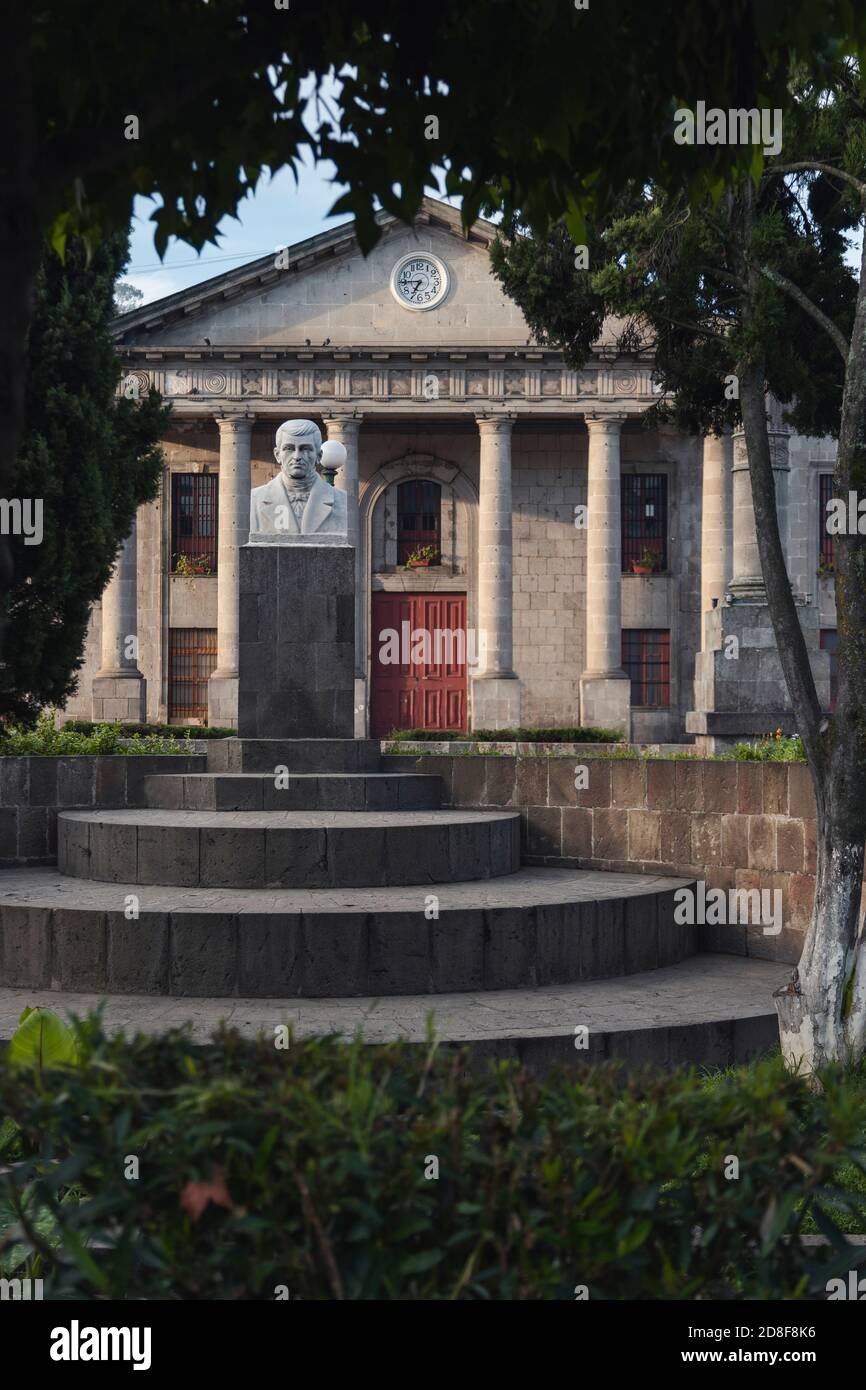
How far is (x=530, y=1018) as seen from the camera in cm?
834

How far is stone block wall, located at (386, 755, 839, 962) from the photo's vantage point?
11578 mm

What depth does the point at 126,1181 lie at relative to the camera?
2.82m

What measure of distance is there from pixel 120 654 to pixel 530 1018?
31.1 metres

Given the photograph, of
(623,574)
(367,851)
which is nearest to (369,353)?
(623,574)

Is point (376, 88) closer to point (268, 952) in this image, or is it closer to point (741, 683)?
point (268, 952)

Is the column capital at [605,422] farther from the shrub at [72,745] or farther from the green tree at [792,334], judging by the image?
the green tree at [792,334]

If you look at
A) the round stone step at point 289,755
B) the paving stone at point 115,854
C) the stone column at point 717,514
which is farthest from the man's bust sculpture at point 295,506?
the stone column at point 717,514

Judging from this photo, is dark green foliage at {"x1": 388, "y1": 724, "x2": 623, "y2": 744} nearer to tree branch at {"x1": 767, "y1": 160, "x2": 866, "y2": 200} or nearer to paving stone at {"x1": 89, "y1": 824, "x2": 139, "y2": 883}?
paving stone at {"x1": 89, "y1": 824, "x2": 139, "y2": 883}

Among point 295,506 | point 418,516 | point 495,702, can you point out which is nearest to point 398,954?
point 295,506

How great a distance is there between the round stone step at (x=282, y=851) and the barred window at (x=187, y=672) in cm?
2979

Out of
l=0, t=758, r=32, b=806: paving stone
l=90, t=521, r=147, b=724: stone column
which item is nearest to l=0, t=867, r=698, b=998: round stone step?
l=0, t=758, r=32, b=806: paving stone

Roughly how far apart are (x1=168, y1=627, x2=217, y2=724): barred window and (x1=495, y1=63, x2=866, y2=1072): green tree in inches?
1166

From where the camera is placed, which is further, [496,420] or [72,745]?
[496,420]
